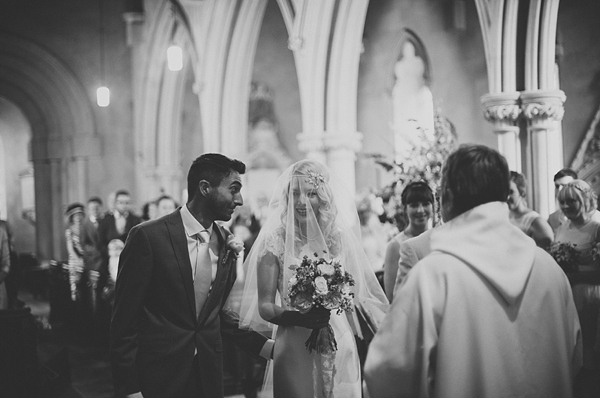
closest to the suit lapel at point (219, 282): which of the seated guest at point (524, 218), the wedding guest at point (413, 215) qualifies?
the wedding guest at point (413, 215)

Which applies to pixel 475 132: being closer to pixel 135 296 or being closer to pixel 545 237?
pixel 545 237

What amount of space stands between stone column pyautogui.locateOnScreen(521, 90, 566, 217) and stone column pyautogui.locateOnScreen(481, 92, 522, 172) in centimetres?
12

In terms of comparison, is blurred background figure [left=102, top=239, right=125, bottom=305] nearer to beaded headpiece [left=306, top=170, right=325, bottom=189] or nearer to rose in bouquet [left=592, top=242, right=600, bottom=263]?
beaded headpiece [left=306, top=170, right=325, bottom=189]

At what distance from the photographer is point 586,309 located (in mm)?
4953

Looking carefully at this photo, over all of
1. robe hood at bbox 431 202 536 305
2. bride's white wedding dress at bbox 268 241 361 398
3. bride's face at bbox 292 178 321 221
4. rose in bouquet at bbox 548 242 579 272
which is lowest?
bride's white wedding dress at bbox 268 241 361 398

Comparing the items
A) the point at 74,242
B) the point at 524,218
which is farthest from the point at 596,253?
the point at 74,242

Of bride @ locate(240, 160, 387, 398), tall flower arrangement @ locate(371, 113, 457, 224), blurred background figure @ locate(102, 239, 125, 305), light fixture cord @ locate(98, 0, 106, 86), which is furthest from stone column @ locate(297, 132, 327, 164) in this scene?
light fixture cord @ locate(98, 0, 106, 86)

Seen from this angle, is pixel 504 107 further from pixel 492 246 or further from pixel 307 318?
pixel 492 246

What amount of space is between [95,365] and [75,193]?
384 inches

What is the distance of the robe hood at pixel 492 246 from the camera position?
6.49 feet

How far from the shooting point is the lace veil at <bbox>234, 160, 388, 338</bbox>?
3488 mm

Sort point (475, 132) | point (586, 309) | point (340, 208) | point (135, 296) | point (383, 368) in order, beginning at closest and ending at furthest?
point (383, 368) → point (135, 296) → point (340, 208) → point (586, 309) → point (475, 132)

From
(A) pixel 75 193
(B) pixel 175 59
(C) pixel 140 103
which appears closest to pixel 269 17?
(C) pixel 140 103

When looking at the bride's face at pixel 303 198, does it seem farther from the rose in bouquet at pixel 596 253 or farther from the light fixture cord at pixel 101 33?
the light fixture cord at pixel 101 33
